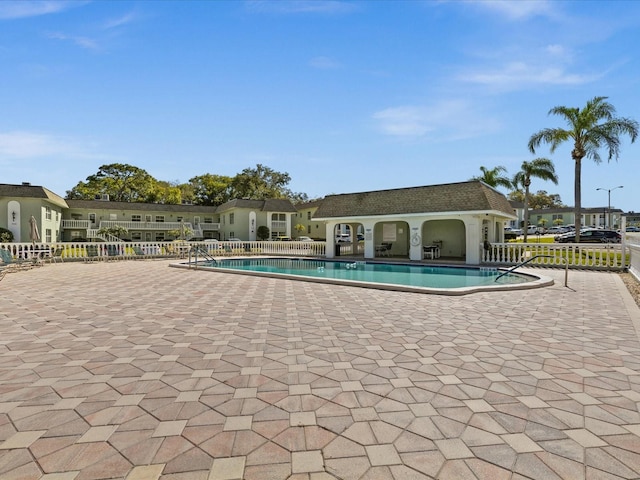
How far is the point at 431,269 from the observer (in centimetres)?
1722

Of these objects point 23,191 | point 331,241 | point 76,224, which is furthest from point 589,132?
point 76,224

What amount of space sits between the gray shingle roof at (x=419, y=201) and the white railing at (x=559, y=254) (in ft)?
7.60

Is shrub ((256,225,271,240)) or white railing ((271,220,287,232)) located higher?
white railing ((271,220,287,232))

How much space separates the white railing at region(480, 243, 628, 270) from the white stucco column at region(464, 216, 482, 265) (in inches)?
24.6

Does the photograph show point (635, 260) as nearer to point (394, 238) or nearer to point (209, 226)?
point (394, 238)

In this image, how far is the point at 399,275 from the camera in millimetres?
14961

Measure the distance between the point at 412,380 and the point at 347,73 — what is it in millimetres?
13774

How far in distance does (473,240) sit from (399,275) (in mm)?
5894

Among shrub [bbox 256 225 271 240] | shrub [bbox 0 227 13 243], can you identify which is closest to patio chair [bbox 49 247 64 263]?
shrub [bbox 0 227 13 243]

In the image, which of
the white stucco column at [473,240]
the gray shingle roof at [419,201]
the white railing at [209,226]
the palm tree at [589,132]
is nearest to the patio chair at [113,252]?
the gray shingle roof at [419,201]

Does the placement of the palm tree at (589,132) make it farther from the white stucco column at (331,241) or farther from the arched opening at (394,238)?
the white stucco column at (331,241)

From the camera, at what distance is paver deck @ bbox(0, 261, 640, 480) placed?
8.06ft

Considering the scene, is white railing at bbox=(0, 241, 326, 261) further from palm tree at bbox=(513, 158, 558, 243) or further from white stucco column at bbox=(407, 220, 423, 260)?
palm tree at bbox=(513, 158, 558, 243)

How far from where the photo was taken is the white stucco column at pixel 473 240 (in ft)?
59.4
